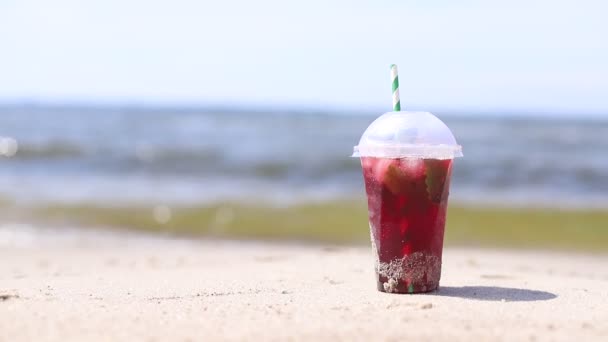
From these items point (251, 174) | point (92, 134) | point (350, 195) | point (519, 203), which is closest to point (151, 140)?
point (92, 134)

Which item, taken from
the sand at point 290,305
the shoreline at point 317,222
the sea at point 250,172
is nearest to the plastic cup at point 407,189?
the sand at point 290,305

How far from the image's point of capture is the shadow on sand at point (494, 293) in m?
3.15

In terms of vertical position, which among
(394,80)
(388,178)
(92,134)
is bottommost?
(92,134)

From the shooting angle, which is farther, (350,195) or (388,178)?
(350,195)

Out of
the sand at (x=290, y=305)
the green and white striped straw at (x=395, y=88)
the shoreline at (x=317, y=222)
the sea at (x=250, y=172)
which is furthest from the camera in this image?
the sea at (x=250, y=172)

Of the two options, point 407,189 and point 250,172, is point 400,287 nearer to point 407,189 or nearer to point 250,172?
point 407,189

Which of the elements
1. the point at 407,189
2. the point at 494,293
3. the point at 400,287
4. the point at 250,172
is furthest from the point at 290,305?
the point at 250,172

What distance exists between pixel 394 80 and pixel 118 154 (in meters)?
10.9

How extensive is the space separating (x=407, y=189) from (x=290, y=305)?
2.11ft

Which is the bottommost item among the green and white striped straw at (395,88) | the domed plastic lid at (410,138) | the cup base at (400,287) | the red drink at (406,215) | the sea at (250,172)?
the sea at (250,172)

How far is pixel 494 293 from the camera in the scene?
328 centimetres

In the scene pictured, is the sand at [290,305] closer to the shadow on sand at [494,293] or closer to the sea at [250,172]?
the shadow on sand at [494,293]

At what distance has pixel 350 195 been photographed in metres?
9.11

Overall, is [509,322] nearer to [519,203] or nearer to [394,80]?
[394,80]
